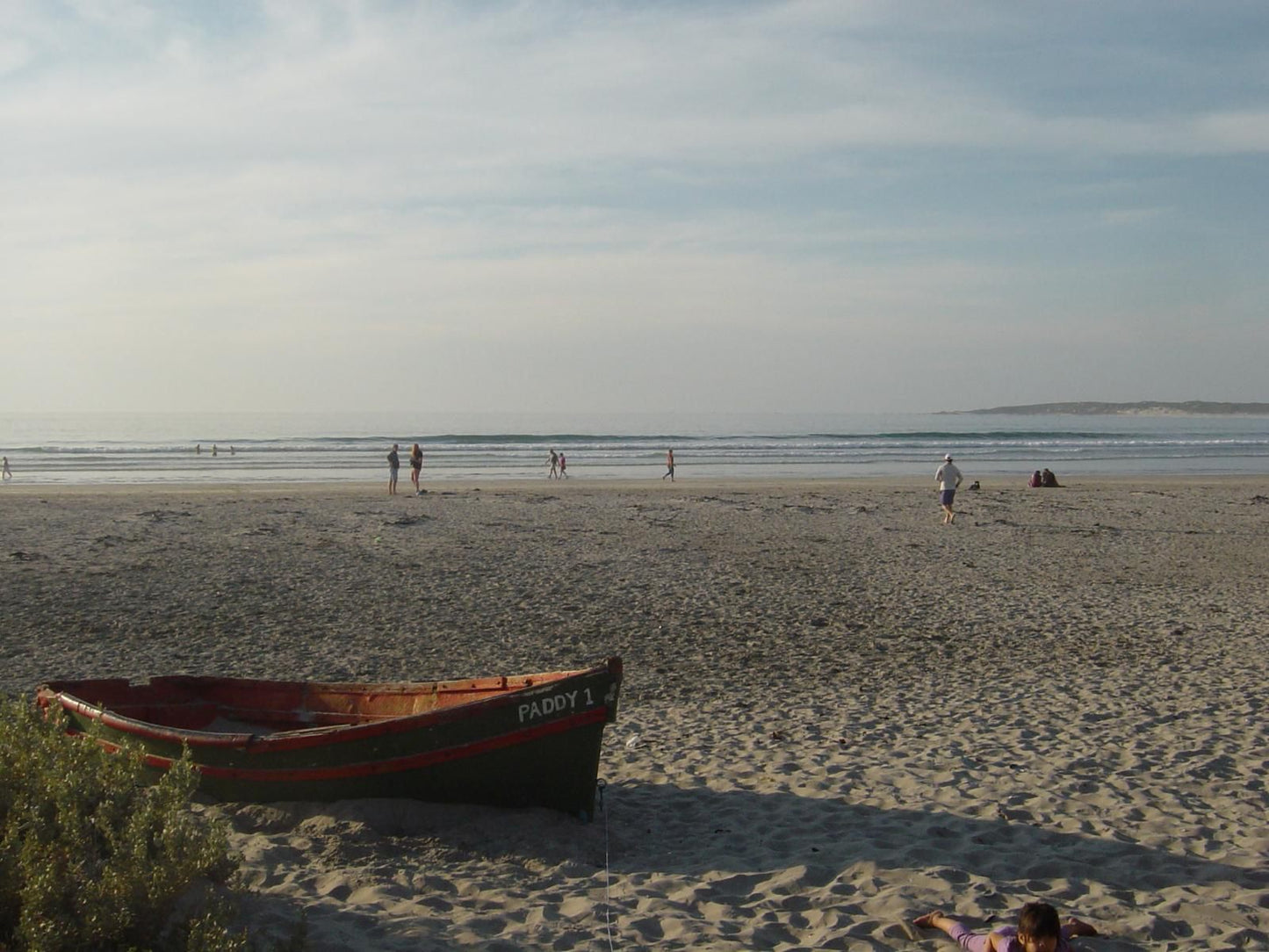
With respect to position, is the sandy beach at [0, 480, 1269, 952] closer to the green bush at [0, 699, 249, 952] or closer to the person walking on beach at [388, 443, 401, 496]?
the green bush at [0, 699, 249, 952]

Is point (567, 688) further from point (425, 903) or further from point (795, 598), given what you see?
point (795, 598)

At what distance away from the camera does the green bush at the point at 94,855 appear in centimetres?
403

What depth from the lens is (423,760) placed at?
21.8 feet

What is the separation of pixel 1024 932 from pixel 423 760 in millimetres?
3556

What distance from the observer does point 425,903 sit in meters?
5.59

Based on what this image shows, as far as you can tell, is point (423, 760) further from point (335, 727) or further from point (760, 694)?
point (760, 694)

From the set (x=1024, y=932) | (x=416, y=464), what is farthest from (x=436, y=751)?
(x=416, y=464)

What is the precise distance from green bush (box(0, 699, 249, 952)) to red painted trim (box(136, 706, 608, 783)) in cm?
192

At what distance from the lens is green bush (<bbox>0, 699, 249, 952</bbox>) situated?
4.03 m

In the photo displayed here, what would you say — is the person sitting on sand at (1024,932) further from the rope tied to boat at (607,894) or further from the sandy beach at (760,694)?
the rope tied to boat at (607,894)

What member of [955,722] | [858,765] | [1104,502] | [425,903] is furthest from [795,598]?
[1104,502]

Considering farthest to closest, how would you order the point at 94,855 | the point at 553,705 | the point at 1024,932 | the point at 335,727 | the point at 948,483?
the point at 948,483
the point at 335,727
the point at 553,705
the point at 1024,932
the point at 94,855

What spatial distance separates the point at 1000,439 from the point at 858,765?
76.9m

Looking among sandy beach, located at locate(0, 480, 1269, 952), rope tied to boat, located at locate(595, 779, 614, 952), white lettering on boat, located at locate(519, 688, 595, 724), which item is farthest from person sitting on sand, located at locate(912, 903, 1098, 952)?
white lettering on boat, located at locate(519, 688, 595, 724)
